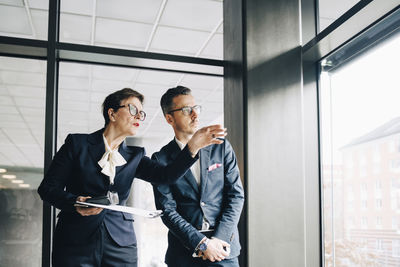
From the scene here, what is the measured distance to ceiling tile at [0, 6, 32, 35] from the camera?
269 centimetres

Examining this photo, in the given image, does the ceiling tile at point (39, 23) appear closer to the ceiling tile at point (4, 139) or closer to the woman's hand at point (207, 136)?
the ceiling tile at point (4, 139)

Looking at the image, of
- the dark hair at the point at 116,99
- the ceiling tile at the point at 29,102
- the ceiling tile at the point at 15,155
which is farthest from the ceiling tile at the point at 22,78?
the dark hair at the point at 116,99

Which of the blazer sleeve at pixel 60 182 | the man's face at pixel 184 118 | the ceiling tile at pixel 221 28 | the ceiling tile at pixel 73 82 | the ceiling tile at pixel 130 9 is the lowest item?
the blazer sleeve at pixel 60 182

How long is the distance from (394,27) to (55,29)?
2219 mm

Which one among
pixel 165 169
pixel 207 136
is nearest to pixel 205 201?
pixel 165 169

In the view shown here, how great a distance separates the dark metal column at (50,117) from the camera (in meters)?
2.54

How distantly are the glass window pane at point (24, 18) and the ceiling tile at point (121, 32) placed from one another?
1.43 feet

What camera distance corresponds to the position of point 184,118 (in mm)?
2285

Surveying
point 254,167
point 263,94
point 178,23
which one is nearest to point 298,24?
point 263,94

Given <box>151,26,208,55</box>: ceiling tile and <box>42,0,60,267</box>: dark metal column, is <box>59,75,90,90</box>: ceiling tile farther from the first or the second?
<box>151,26,208,55</box>: ceiling tile

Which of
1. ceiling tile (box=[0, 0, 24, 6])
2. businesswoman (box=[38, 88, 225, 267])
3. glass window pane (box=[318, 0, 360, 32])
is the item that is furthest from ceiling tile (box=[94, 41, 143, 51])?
glass window pane (box=[318, 0, 360, 32])

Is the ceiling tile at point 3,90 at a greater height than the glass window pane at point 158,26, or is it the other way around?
the glass window pane at point 158,26

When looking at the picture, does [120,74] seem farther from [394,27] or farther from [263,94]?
[394,27]

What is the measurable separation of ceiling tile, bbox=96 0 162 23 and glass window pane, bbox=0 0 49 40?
47cm
